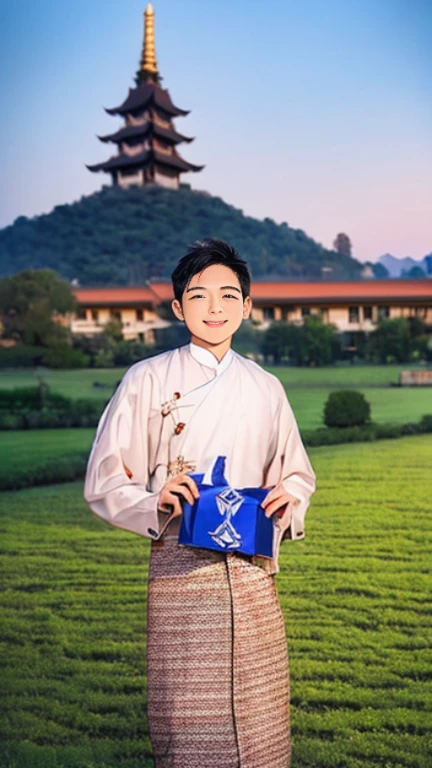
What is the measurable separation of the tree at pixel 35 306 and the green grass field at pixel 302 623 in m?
0.88

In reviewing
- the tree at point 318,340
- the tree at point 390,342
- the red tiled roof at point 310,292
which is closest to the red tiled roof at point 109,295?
the red tiled roof at point 310,292

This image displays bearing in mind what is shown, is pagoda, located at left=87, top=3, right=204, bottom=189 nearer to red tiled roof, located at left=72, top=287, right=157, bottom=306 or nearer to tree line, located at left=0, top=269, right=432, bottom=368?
red tiled roof, located at left=72, top=287, right=157, bottom=306

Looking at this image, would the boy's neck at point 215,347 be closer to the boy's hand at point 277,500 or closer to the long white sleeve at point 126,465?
the long white sleeve at point 126,465

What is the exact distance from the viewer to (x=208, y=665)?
2066 mm

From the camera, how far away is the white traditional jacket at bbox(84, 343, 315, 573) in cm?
205

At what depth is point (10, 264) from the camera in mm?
5020

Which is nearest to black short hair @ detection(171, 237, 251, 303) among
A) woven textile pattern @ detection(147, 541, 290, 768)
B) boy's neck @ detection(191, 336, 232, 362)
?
Answer: boy's neck @ detection(191, 336, 232, 362)

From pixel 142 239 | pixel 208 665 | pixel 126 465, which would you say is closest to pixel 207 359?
pixel 126 465

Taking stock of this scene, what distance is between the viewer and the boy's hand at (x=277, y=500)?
2025 millimetres

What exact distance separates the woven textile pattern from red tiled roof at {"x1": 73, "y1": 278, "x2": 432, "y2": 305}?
2.95 m

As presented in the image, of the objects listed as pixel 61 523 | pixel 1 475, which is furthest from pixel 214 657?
pixel 1 475

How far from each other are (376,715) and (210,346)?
164 cm

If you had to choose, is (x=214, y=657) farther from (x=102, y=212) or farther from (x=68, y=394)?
(x=102, y=212)

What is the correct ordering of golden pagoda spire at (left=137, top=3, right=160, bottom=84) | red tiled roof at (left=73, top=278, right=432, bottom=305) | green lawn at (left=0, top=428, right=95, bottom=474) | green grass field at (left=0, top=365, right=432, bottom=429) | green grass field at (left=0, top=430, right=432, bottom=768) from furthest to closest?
red tiled roof at (left=73, top=278, right=432, bottom=305) → green grass field at (left=0, top=365, right=432, bottom=429) → green lawn at (left=0, top=428, right=95, bottom=474) → golden pagoda spire at (left=137, top=3, right=160, bottom=84) → green grass field at (left=0, top=430, right=432, bottom=768)
